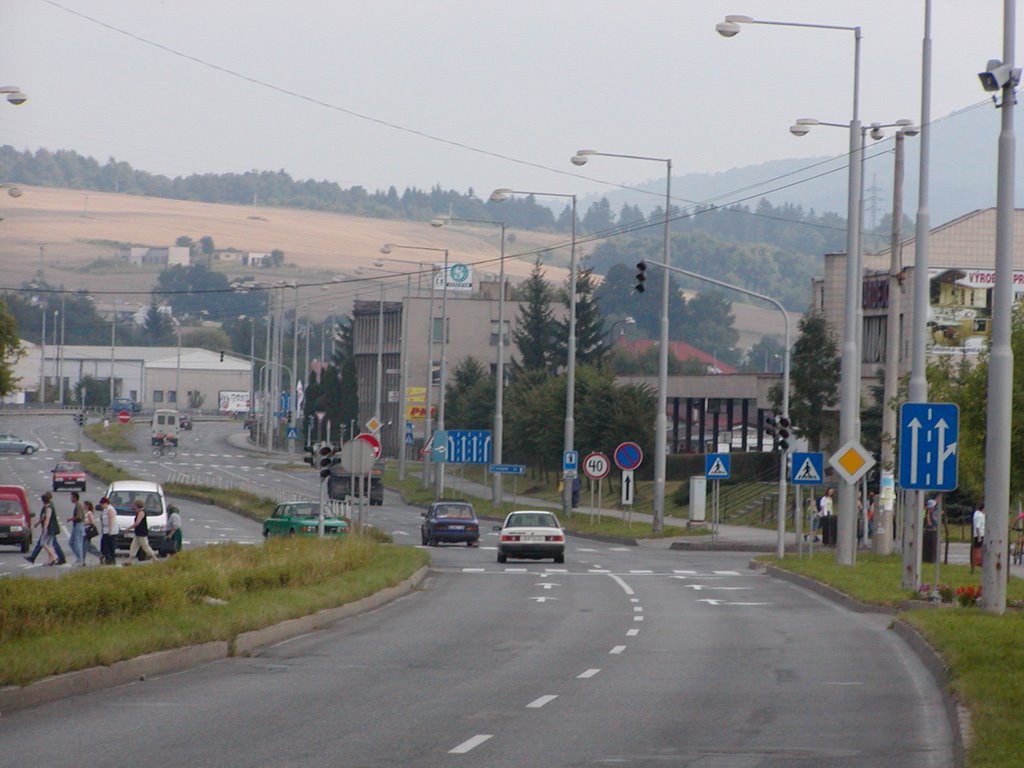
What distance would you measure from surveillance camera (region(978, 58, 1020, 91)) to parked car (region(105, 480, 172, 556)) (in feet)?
89.4

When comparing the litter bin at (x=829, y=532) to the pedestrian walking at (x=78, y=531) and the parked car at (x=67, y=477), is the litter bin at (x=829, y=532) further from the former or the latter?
the parked car at (x=67, y=477)

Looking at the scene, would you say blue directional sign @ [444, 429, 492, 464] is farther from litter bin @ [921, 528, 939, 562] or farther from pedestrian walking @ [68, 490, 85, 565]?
litter bin @ [921, 528, 939, 562]

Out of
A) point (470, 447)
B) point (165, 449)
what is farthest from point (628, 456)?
point (165, 449)

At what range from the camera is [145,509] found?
43625 mm

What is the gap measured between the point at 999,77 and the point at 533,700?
998 cm

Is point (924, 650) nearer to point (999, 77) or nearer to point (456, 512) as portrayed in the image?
point (999, 77)

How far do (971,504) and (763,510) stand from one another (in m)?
10.8

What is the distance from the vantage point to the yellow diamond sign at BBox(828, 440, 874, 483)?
34.1 metres

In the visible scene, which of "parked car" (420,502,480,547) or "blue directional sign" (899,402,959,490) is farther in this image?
"parked car" (420,502,480,547)

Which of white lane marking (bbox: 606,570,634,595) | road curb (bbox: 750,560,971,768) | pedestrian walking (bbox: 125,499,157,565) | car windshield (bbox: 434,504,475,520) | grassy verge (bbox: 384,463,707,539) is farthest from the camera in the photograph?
grassy verge (bbox: 384,463,707,539)

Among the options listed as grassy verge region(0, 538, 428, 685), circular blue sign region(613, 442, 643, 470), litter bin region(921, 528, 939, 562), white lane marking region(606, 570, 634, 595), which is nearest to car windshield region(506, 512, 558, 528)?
white lane marking region(606, 570, 634, 595)

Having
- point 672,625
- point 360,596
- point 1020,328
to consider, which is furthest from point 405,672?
point 1020,328

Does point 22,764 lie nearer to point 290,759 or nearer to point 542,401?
point 290,759

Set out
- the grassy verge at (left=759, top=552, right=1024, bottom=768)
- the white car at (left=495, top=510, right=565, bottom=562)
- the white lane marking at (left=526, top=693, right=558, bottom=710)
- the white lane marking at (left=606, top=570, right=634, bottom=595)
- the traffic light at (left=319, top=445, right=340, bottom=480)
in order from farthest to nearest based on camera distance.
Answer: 1. the white car at (left=495, top=510, right=565, bottom=562)
2. the traffic light at (left=319, top=445, right=340, bottom=480)
3. the white lane marking at (left=606, top=570, right=634, bottom=595)
4. the white lane marking at (left=526, top=693, right=558, bottom=710)
5. the grassy verge at (left=759, top=552, right=1024, bottom=768)
